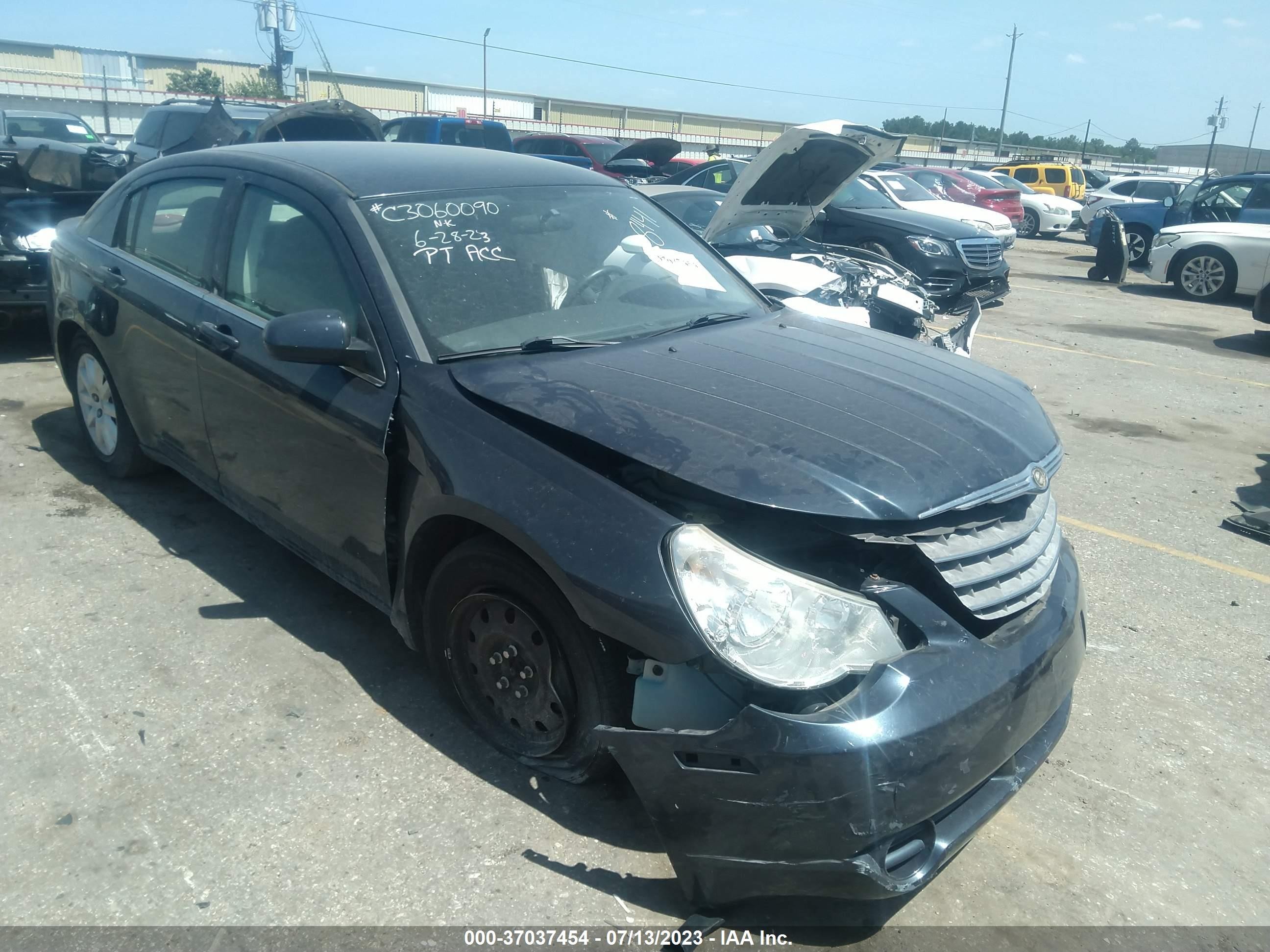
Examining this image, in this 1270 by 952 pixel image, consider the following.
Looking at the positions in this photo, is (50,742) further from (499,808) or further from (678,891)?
(678,891)

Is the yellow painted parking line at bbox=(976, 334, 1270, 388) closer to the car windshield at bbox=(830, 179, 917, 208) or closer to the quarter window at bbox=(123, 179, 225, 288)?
the car windshield at bbox=(830, 179, 917, 208)

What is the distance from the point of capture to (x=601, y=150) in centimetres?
2309

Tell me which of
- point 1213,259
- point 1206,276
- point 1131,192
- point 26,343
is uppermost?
point 1131,192

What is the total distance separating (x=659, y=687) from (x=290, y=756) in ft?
4.34

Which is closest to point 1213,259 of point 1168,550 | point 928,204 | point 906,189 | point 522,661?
point 928,204

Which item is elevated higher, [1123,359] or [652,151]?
[652,151]

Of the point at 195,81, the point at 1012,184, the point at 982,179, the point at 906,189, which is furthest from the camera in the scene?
the point at 195,81

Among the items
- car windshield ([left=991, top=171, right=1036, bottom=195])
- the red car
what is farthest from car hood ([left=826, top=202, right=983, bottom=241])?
car windshield ([left=991, top=171, right=1036, bottom=195])

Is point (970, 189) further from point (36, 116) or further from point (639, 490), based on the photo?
point (639, 490)

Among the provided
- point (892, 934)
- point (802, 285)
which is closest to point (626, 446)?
point (892, 934)

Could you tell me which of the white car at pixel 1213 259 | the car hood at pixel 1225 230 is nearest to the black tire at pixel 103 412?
the white car at pixel 1213 259

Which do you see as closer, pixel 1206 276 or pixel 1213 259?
pixel 1213 259

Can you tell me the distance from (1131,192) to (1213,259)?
13.5m

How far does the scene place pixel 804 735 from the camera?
2125mm
